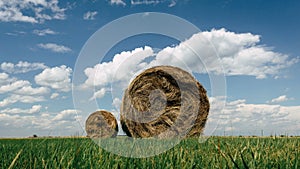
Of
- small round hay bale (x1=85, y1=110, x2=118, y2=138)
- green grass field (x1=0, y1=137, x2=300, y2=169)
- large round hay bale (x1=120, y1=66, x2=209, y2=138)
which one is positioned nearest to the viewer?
green grass field (x1=0, y1=137, x2=300, y2=169)

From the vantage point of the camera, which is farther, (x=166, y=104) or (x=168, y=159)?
(x=166, y=104)

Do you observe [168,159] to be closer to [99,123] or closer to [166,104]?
[166,104]

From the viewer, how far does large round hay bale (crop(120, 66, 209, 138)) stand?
28.8 feet

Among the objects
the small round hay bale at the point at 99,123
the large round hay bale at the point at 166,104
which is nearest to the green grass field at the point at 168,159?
the large round hay bale at the point at 166,104

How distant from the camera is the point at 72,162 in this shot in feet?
6.82

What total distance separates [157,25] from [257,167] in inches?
135

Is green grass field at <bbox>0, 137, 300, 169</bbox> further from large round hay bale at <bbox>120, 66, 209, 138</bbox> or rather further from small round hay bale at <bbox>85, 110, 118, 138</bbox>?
small round hay bale at <bbox>85, 110, 118, 138</bbox>

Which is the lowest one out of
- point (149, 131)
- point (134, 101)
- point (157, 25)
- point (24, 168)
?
point (24, 168)

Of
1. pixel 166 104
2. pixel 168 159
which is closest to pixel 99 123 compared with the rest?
pixel 166 104

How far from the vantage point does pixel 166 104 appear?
9203 mm

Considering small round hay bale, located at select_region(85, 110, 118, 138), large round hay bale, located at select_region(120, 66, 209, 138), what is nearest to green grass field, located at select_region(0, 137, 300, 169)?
large round hay bale, located at select_region(120, 66, 209, 138)

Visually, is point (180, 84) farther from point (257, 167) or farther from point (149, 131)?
point (257, 167)

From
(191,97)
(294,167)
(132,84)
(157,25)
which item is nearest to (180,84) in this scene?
(191,97)

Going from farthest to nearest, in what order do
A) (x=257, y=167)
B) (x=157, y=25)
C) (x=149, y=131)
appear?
(x=149, y=131) < (x=157, y=25) < (x=257, y=167)
